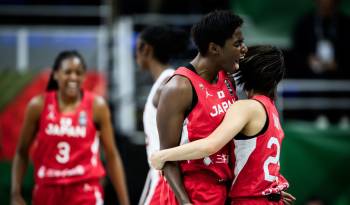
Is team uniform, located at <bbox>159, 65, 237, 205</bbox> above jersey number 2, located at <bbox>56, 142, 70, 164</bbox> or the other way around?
above

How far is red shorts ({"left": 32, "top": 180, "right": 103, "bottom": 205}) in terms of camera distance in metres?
5.80

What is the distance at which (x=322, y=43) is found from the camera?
9.49 m

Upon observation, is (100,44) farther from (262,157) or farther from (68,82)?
(262,157)

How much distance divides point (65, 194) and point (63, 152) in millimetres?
344

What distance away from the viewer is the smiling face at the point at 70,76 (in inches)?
235

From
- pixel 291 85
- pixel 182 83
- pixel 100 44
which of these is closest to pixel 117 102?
pixel 100 44

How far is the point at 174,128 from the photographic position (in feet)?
13.7

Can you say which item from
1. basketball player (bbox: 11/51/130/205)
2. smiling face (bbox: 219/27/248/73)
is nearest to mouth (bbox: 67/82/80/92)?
basketball player (bbox: 11/51/130/205)

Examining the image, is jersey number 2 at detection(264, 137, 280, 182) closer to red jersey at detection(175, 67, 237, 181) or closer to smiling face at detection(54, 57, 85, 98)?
red jersey at detection(175, 67, 237, 181)

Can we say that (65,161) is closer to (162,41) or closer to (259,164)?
(162,41)

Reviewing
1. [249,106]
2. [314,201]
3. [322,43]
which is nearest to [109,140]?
[249,106]

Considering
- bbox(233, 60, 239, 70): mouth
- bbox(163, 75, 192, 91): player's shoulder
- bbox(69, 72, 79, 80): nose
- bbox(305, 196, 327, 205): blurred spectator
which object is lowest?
bbox(305, 196, 327, 205): blurred spectator

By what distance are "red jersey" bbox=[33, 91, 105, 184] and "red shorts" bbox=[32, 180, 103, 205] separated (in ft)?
0.20

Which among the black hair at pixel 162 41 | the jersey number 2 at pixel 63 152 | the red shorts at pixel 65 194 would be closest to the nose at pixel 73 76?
the jersey number 2 at pixel 63 152
